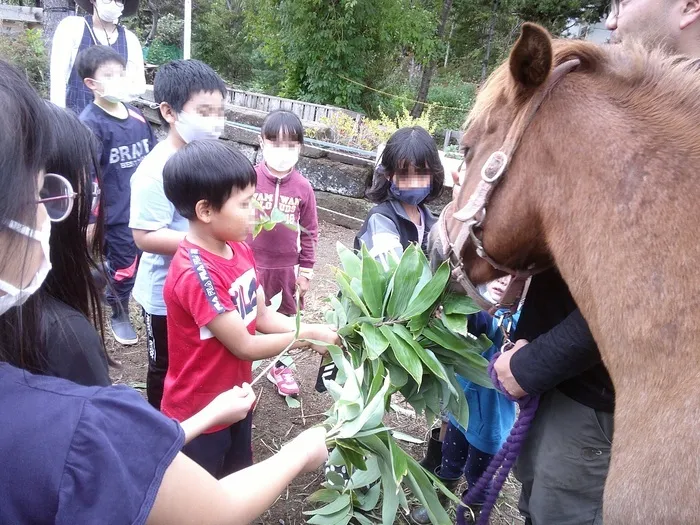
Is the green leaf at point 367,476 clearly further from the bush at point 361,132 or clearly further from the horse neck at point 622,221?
the bush at point 361,132

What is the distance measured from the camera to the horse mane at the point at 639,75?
1.16 meters

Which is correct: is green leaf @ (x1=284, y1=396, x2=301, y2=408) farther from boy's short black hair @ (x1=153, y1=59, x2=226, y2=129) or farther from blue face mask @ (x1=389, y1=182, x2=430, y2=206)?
boy's short black hair @ (x1=153, y1=59, x2=226, y2=129)

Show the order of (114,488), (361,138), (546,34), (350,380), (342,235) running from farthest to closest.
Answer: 1. (361,138)
2. (342,235)
3. (350,380)
4. (546,34)
5. (114,488)

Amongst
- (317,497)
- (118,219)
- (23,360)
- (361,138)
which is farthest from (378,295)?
(361,138)

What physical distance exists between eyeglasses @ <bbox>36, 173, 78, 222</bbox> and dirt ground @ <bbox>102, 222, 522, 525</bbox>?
1.29 meters

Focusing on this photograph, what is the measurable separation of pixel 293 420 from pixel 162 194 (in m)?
1.76

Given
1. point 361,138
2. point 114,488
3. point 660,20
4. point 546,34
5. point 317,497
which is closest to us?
point 114,488

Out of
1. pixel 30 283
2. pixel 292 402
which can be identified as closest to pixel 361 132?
pixel 292 402

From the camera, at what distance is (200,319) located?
1.96 metres

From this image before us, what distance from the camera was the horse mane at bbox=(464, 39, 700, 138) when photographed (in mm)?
1156

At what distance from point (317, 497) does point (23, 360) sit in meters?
1.59

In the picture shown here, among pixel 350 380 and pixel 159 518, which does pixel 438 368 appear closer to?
pixel 350 380

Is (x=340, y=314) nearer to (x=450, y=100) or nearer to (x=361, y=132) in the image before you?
(x=361, y=132)

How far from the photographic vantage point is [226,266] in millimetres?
2105
